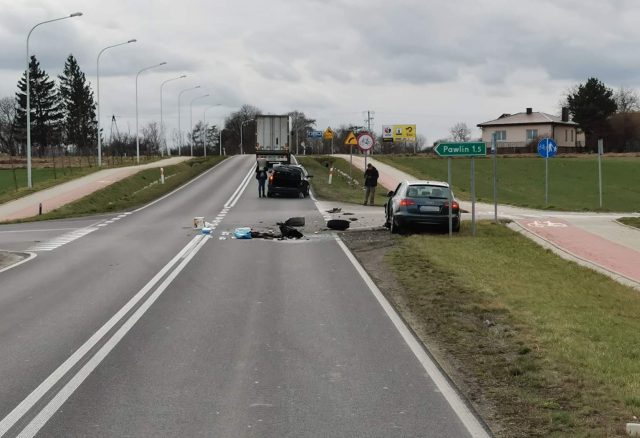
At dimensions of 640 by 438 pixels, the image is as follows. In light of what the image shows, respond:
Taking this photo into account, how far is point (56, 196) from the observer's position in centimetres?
3841

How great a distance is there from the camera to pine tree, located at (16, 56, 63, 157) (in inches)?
4188

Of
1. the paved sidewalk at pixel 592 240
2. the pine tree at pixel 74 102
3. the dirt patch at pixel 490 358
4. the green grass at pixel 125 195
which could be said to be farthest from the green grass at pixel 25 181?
the pine tree at pixel 74 102

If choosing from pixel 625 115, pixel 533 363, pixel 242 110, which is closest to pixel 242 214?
pixel 533 363

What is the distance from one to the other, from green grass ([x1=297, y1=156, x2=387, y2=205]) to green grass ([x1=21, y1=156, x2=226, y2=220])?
8.30m

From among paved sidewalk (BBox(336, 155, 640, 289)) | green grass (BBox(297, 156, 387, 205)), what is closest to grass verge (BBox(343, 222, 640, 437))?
paved sidewalk (BBox(336, 155, 640, 289))

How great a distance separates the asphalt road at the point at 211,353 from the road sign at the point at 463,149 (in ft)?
13.7

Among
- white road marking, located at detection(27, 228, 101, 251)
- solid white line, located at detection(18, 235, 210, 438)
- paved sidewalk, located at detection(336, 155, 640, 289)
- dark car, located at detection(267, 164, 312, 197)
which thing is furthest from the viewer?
dark car, located at detection(267, 164, 312, 197)

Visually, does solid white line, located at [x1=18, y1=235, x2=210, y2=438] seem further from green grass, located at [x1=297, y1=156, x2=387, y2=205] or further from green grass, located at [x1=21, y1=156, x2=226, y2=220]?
green grass, located at [x1=297, y1=156, x2=387, y2=205]

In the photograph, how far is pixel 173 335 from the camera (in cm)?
→ 916

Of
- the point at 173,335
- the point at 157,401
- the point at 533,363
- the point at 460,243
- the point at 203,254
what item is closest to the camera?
the point at 157,401

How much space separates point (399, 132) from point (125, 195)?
87.3 m

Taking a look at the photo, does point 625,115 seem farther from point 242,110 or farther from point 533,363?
point 533,363

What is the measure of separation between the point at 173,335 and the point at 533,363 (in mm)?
4090

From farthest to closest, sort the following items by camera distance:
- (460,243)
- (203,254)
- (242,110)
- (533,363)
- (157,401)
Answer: (242,110) → (460,243) → (203,254) → (533,363) → (157,401)
